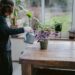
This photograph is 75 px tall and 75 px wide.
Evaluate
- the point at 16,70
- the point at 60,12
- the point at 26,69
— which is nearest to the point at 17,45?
the point at 16,70

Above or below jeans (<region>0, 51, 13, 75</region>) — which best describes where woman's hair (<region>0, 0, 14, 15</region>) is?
above

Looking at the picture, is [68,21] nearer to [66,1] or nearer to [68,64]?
[66,1]

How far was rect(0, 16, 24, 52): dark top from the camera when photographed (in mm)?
2258

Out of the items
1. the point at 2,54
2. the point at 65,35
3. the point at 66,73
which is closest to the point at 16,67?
the point at 65,35

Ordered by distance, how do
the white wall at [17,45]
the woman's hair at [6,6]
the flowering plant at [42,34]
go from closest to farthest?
the flowering plant at [42,34] → the woman's hair at [6,6] → the white wall at [17,45]

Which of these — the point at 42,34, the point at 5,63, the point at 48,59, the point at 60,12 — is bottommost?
the point at 5,63

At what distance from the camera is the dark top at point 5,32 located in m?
2.26

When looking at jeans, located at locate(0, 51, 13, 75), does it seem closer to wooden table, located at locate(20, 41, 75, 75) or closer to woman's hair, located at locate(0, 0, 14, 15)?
wooden table, located at locate(20, 41, 75, 75)

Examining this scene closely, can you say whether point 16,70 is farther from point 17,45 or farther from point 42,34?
point 42,34

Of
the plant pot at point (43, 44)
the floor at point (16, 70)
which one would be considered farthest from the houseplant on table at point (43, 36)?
the floor at point (16, 70)

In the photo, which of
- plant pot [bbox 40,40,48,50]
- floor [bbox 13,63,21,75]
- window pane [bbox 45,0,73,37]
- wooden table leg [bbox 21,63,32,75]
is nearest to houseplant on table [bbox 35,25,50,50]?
plant pot [bbox 40,40,48,50]

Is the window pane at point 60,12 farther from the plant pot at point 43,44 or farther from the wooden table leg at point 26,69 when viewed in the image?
the wooden table leg at point 26,69

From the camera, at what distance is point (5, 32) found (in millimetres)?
2264

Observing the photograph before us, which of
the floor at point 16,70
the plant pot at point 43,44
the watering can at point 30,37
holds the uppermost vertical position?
the watering can at point 30,37
